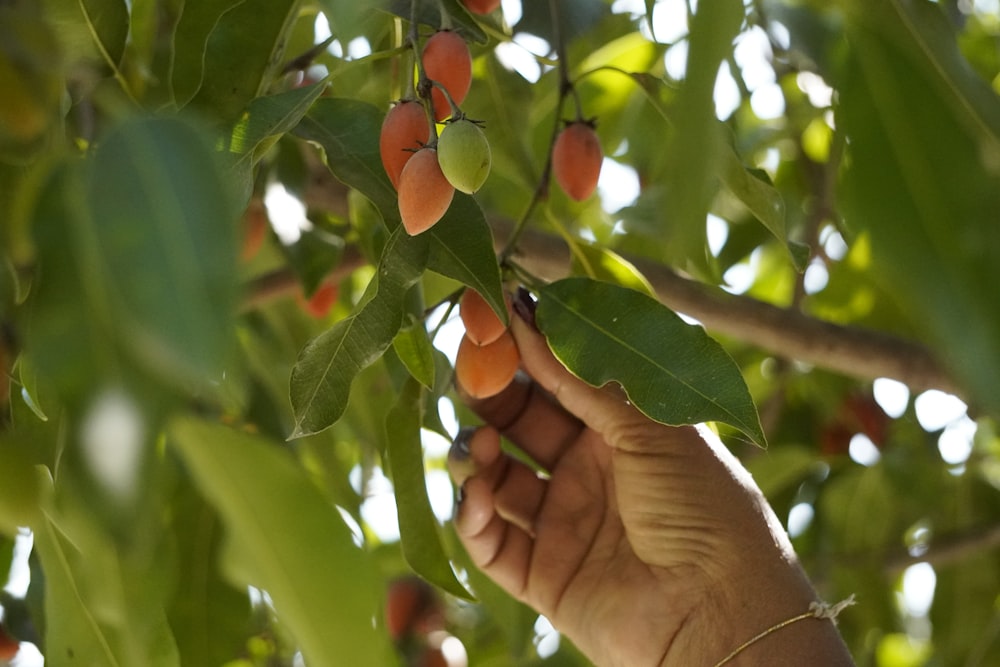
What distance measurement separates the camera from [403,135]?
691 mm

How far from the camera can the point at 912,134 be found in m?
0.35

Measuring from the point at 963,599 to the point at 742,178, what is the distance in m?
1.19

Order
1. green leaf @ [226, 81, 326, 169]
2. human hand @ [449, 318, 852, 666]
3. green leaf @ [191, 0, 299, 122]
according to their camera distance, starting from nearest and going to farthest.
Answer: green leaf @ [226, 81, 326, 169] < green leaf @ [191, 0, 299, 122] < human hand @ [449, 318, 852, 666]

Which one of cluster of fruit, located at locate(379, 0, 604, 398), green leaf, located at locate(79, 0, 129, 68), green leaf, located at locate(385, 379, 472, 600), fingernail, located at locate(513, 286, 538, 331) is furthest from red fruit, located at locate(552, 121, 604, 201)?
green leaf, located at locate(79, 0, 129, 68)

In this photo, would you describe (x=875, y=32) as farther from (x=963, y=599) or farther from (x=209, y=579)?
(x=963, y=599)

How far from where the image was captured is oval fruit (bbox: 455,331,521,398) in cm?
80

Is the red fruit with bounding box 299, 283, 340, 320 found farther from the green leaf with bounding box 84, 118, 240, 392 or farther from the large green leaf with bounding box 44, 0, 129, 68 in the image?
the green leaf with bounding box 84, 118, 240, 392

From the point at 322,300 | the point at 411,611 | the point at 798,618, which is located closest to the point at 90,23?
the point at 322,300

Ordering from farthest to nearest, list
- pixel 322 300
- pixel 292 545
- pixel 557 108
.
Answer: pixel 322 300 < pixel 557 108 < pixel 292 545

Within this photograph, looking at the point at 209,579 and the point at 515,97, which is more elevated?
the point at 515,97

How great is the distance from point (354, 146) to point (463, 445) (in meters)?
0.37

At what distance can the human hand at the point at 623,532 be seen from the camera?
36.9 inches

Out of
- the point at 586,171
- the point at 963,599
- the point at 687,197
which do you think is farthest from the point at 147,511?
the point at 963,599

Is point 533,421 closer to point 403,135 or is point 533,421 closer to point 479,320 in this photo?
point 479,320
